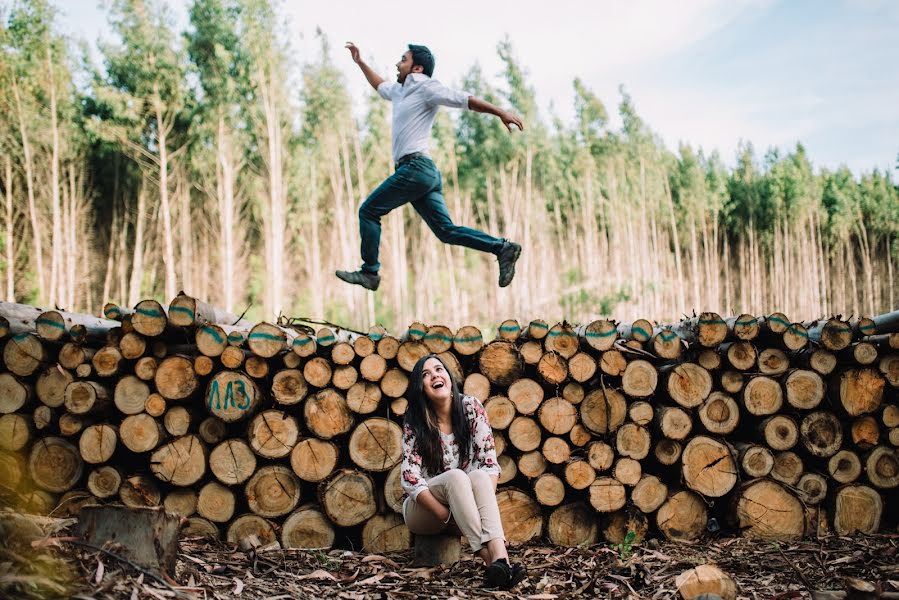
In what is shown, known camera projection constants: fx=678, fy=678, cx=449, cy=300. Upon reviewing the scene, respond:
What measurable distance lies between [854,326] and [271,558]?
357 centimetres

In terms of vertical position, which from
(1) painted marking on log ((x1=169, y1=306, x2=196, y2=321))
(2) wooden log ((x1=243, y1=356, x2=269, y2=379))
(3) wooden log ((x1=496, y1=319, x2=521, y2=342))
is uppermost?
(1) painted marking on log ((x1=169, y1=306, x2=196, y2=321))

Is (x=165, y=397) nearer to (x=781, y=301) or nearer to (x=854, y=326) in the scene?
(x=854, y=326)

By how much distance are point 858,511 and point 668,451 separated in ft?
3.74

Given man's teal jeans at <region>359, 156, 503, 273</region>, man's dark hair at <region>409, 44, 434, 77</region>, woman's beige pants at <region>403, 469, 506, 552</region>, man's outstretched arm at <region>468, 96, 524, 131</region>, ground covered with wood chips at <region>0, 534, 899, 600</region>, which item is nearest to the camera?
ground covered with wood chips at <region>0, 534, 899, 600</region>

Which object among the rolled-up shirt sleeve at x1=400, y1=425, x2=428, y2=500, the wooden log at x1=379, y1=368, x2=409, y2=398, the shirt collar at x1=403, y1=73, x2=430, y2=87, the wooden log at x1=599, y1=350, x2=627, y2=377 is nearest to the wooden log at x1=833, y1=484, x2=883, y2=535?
the wooden log at x1=599, y1=350, x2=627, y2=377

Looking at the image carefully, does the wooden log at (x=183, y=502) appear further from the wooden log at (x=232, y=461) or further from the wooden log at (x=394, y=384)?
the wooden log at (x=394, y=384)

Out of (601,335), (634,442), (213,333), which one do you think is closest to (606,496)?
(634,442)

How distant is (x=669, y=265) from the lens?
79.4ft

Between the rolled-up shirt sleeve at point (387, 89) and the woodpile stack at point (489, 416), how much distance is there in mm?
1766

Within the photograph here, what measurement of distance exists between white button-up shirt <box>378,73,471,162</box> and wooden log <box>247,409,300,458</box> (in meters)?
1.91

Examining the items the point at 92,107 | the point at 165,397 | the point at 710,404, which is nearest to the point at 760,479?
the point at 710,404

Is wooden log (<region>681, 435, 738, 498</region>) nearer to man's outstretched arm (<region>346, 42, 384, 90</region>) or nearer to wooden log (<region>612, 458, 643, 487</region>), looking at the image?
wooden log (<region>612, 458, 643, 487</region>)

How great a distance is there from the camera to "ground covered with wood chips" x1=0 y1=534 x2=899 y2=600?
2.44 m

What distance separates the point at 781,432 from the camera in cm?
390
